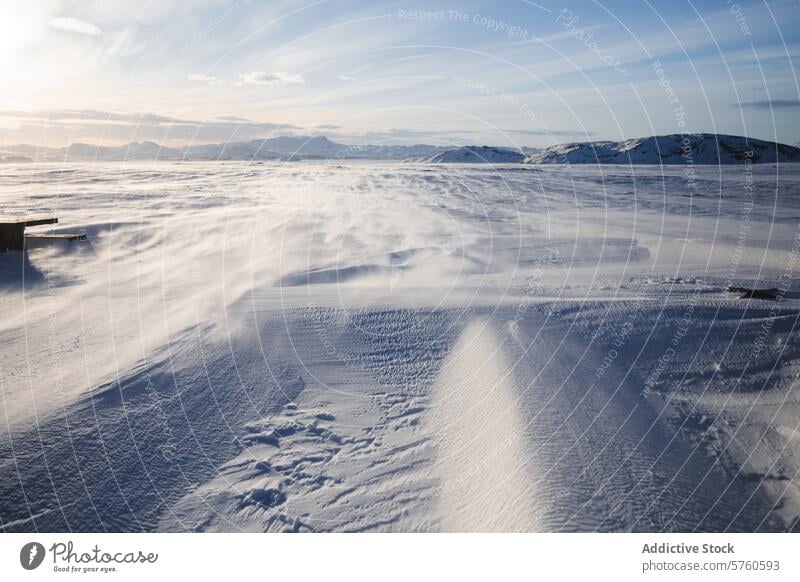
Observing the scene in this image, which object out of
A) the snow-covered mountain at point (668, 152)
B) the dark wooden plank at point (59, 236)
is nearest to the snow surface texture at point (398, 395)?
the dark wooden plank at point (59, 236)

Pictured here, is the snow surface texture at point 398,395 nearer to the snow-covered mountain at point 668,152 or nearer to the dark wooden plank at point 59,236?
the dark wooden plank at point 59,236

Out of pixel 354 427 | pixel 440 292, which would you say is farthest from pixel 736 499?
pixel 440 292

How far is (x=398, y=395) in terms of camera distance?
14.1 feet

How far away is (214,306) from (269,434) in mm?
2904

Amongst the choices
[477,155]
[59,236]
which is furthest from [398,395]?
[477,155]

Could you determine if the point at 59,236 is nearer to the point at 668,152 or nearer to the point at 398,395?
the point at 398,395

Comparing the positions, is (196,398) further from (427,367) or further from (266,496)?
(427,367)

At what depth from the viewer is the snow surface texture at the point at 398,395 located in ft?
10.7

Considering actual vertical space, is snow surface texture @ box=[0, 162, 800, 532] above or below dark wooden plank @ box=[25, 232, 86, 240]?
below

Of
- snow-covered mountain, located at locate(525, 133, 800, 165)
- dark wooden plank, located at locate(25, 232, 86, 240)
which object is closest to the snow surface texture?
dark wooden plank, located at locate(25, 232, 86, 240)

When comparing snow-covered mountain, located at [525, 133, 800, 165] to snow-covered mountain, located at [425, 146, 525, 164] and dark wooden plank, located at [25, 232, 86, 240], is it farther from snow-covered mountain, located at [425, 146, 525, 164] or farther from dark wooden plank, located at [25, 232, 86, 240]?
dark wooden plank, located at [25, 232, 86, 240]

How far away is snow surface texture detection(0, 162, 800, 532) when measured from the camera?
325 centimetres
